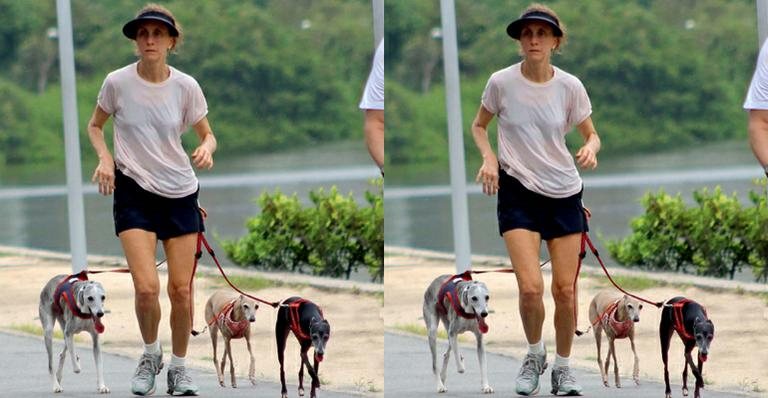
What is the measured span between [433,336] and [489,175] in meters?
1.29

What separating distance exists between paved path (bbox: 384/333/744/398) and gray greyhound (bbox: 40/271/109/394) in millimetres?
1604

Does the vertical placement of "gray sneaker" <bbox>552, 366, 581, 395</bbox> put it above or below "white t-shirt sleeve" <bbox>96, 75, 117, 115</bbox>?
below

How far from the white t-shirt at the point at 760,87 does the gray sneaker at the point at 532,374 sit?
5.42 ft

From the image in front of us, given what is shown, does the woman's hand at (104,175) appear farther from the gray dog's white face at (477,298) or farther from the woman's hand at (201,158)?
the gray dog's white face at (477,298)

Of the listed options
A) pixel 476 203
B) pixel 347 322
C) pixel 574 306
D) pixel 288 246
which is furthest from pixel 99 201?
pixel 476 203

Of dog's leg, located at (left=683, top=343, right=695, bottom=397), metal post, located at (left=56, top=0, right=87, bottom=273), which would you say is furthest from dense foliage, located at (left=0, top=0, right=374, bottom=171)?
dog's leg, located at (left=683, top=343, right=695, bottom=397)

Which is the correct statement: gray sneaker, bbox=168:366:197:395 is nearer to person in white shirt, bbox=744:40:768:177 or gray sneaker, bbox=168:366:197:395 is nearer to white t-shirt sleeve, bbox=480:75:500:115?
white t-shirt sleeve, bbox=480:75:500:115

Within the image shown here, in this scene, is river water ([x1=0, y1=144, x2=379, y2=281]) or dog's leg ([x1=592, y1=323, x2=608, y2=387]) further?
river water ([x1=0, y1=144, x2=379, y2=281])

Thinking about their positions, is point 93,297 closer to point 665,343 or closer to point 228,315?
point 228,315

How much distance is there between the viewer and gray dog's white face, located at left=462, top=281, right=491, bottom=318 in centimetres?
883

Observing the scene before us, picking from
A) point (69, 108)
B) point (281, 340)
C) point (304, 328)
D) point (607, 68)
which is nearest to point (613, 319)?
point (304, 328)

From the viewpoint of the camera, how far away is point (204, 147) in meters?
8.22

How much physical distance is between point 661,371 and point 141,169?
293 cm

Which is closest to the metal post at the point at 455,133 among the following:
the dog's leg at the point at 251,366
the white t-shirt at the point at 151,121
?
the dog's leg at the point at 251,366
